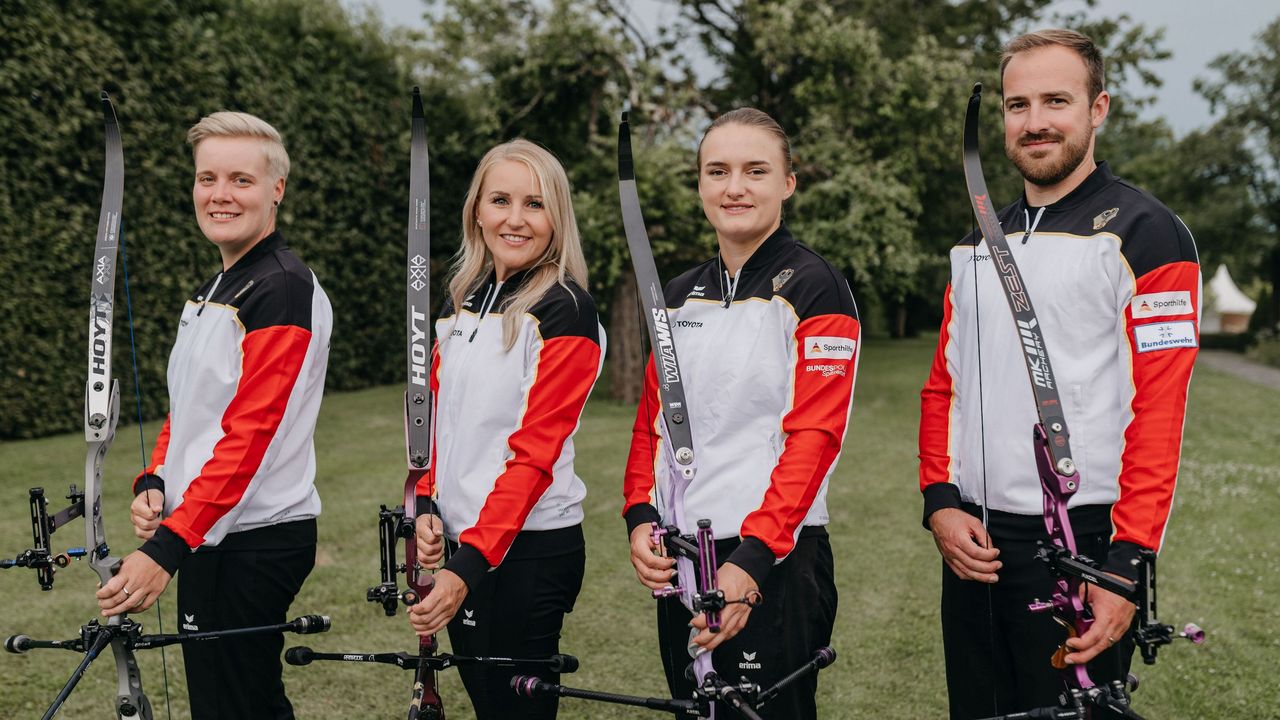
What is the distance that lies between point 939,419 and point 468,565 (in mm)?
1518

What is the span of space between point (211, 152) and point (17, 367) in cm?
954

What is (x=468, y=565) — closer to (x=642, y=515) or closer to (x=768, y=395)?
(x=642, y=515)

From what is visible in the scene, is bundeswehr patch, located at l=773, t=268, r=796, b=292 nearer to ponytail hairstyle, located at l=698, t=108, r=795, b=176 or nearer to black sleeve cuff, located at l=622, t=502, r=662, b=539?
ponytail hairstyle, located at l=698, t=108, r=795, b=176

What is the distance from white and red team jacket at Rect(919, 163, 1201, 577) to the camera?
2451 millimetres

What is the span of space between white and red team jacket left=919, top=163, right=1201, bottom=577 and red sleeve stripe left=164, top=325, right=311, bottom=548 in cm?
204

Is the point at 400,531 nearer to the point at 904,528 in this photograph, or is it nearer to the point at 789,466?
the point at 789,466

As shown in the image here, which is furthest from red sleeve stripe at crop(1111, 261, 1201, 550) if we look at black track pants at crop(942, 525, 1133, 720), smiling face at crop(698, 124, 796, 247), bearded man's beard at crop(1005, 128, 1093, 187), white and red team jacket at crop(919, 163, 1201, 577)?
smiling face at crop(698, 124, 796, 247)

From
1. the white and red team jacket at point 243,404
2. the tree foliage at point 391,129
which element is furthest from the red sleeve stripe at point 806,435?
the tree foliage at point 391,129

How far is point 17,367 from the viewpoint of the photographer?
35.6ft

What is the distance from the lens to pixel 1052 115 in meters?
2.68

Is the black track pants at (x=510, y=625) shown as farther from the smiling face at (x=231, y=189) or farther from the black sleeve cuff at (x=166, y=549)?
the smiling face at (x=231, y=189)

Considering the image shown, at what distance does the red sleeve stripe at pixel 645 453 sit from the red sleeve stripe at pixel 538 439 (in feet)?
0.62

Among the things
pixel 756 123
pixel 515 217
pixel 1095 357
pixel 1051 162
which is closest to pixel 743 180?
pixel 756 123

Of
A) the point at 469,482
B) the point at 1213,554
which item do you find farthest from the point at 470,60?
the point at 469,482
